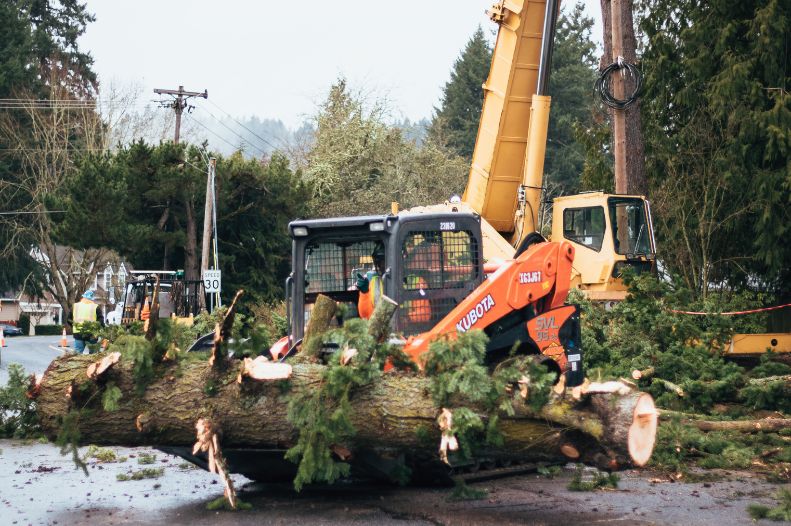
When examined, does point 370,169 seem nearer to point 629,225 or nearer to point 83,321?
point 83,321

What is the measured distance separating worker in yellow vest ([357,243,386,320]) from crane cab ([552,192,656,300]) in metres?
8.40

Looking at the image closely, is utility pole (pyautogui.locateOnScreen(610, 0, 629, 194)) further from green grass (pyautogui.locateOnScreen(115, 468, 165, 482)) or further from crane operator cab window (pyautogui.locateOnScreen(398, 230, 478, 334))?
green grass (pyautogui.locateOnScreen(115, 468, 165, 482))

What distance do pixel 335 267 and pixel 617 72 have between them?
976 cm

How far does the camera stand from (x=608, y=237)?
59.3ft

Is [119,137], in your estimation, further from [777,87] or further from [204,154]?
[777,87]

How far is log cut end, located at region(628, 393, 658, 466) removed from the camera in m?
7.51

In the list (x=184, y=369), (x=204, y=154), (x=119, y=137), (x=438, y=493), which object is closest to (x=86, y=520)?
(x=184, y=369)

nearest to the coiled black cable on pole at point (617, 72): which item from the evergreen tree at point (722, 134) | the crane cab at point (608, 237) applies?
the evergreen tree at point (722, 134)

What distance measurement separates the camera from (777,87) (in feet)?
60.1

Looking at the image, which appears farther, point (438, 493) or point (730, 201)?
point (730, 201)

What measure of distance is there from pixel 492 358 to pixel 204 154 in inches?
1161

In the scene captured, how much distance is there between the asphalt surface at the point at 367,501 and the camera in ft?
28.0

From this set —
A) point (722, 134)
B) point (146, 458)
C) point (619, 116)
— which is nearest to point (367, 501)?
point (146, 458)

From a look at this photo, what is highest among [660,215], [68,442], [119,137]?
[119,137]
